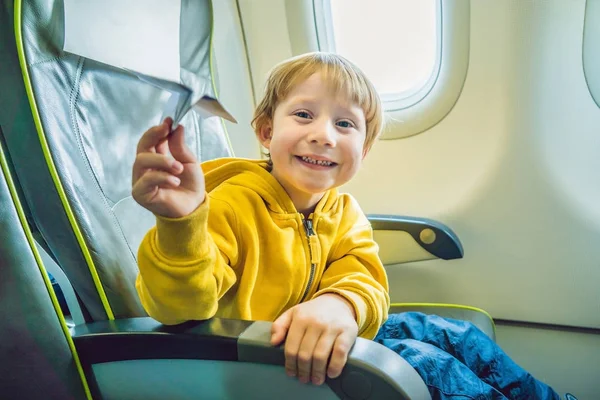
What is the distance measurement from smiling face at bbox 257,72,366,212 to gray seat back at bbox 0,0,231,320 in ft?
0.94

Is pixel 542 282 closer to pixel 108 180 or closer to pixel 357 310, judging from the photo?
pixel 357 310

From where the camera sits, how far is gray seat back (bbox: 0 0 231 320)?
70cm

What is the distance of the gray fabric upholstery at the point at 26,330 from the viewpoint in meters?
0.65

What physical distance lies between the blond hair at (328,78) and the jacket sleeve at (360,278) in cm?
22

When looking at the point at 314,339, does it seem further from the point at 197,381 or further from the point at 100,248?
the point at 100,248

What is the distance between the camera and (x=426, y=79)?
149 cm

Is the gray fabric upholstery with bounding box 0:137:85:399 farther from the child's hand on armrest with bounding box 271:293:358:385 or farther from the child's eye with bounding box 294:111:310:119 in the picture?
the child's eye with bounding box 294:111:310:119

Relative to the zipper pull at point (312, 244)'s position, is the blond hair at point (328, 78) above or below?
above

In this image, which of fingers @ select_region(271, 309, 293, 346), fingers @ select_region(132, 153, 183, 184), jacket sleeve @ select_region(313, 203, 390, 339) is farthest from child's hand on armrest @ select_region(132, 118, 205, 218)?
jacket sleeve @ select_region(313, 203, 390, 339)

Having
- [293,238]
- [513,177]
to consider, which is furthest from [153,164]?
[513,177]

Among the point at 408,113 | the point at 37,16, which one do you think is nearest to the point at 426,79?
the point at 408,113

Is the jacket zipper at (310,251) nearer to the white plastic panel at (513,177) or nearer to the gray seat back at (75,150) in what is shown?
the gray seat back at (75,150)

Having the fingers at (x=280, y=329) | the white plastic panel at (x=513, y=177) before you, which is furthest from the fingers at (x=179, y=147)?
the white plastic panel at (x=513, y=177)

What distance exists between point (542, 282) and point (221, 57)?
47.2 inches
